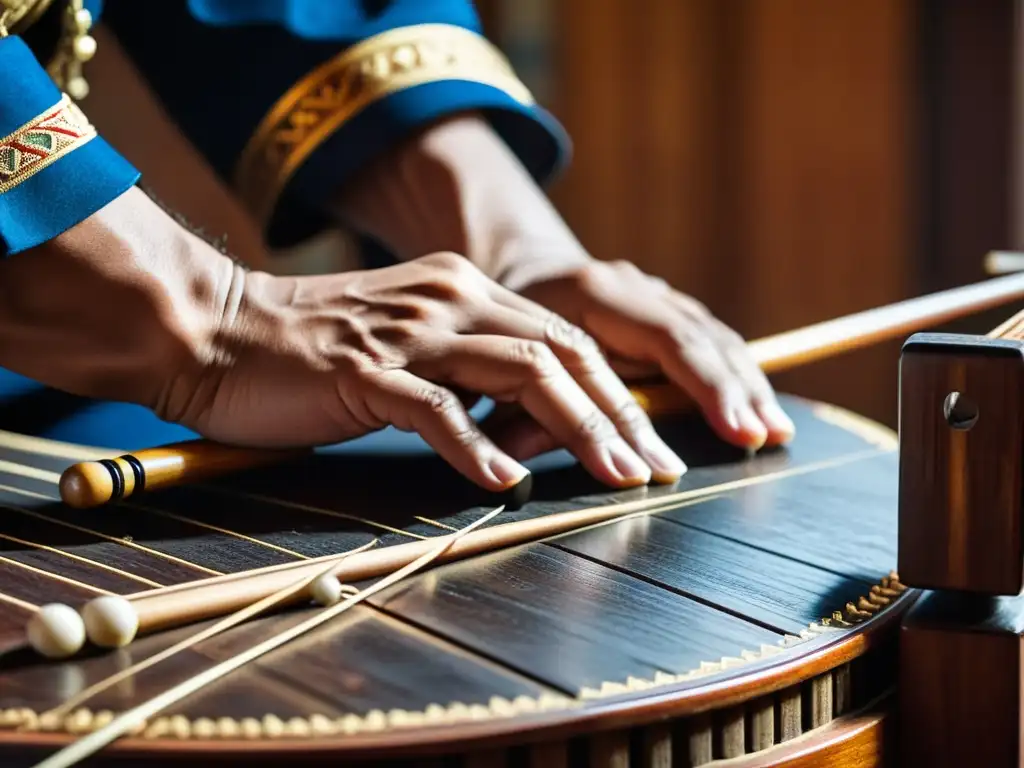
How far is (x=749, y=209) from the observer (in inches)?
117

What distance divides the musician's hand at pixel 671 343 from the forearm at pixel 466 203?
57 millimetres

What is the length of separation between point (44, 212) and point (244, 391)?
0.17 m

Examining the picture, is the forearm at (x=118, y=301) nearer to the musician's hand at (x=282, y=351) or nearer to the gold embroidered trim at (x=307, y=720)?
the musician's hand at (x=282, y=351)

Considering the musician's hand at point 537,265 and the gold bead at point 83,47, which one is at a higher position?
the gold bead at point 83,47

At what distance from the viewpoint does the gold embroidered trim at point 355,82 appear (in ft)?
3.82

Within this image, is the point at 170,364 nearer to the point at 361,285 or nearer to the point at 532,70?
the point at 361,285

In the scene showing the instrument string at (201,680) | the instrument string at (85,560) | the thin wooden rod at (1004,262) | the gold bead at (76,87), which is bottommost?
the instrument string at (201,680)

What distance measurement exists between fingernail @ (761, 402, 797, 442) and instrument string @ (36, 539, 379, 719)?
0.41 metres

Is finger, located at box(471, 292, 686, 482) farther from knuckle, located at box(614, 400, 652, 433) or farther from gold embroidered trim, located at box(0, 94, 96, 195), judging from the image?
gold embroidered trim, located at box(0, 94, 96, 195)

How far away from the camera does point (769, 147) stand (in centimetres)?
289

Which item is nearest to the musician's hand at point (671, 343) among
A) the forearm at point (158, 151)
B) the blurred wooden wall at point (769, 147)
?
the blurred wooden wall at point (769, 147)

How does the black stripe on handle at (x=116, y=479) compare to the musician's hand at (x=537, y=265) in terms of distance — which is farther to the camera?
the musician's hand at (x=537, y=265)

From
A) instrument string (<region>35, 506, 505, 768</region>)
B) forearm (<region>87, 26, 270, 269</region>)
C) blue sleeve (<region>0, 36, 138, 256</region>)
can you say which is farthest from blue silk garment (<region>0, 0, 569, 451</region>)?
forearm (<region>87, 26, 270, 269</region>)

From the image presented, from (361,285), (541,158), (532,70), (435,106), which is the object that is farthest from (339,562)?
(532,70)
